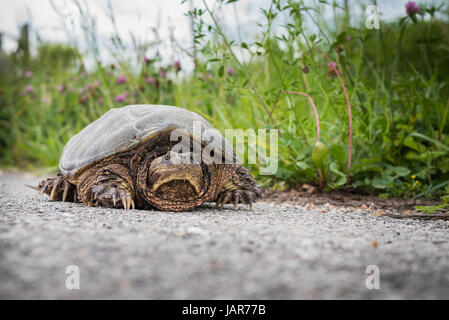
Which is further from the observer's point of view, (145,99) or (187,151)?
(145,99)

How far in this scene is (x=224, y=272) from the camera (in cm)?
88

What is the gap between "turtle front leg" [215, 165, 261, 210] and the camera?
2145 mm

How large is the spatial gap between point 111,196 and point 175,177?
1.15 ft

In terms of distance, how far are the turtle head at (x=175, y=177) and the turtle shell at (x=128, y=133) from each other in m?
0.17

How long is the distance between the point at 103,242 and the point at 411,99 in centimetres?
262

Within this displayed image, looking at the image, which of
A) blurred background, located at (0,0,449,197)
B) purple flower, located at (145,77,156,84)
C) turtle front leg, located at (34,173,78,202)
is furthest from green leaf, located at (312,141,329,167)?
purple flower, located at (145,77,156,84)

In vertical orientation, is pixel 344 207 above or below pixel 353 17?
below

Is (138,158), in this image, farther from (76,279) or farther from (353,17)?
(353,17)

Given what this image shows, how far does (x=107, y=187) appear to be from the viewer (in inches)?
71.9

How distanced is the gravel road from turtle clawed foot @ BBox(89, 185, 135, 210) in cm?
39

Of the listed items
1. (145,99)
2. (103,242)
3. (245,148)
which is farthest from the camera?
(145,99)

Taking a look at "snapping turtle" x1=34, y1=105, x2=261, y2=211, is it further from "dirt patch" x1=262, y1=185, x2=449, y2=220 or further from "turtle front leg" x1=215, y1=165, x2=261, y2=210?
"dirt patch" x1=262, y1=185, x2=449, y2=220

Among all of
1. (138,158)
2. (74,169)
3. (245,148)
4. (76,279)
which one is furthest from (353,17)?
(76,279)

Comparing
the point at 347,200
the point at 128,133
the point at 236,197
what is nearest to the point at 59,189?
the point at 128,133
